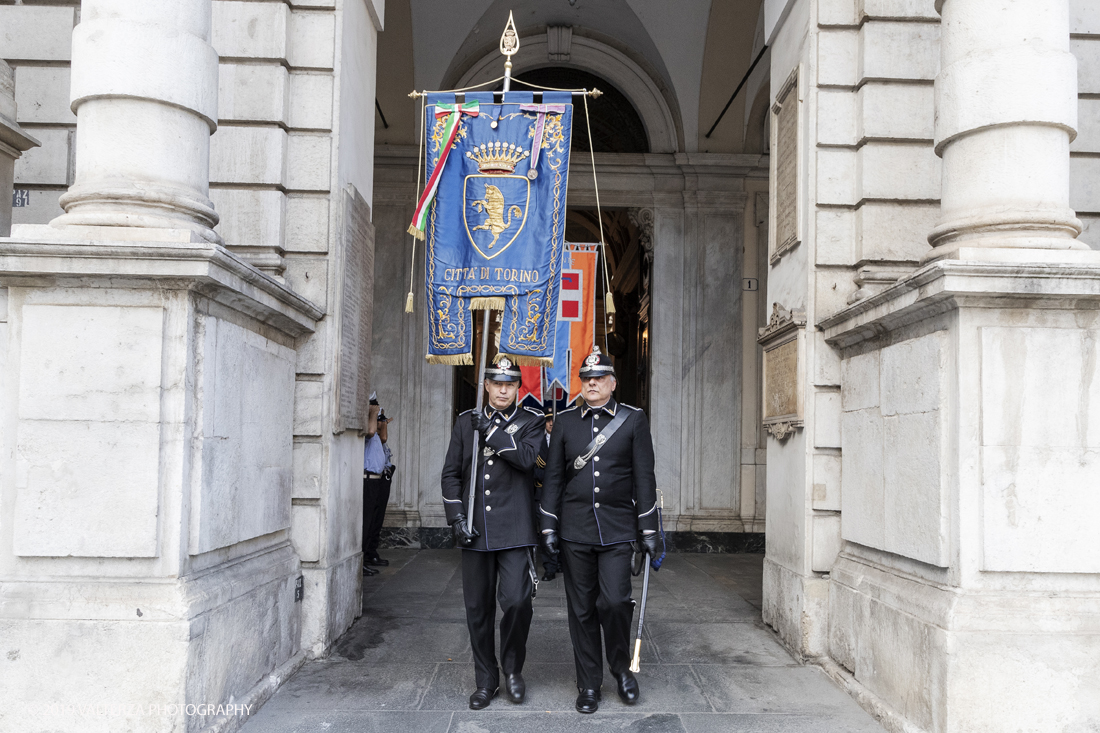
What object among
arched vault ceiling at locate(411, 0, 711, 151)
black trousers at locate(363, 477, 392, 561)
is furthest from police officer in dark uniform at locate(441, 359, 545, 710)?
arched vault ceiling at locate(411, 0, 711, 151)

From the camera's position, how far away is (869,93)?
6.48 m

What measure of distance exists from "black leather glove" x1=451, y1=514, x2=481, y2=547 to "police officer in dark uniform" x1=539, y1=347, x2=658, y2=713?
443 millimetres

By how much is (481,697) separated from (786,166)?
4997 millimetres

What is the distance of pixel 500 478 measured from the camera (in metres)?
5.37

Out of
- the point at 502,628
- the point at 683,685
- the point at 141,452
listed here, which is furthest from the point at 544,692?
the point at 141,452

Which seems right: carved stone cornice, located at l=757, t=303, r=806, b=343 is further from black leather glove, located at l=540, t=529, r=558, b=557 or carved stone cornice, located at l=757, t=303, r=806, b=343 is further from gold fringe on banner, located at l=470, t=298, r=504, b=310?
black leather glove, located at l=540, t=529, r=558, b=557

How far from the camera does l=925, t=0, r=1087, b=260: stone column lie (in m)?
4.77

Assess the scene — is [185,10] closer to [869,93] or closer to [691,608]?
[869,93]

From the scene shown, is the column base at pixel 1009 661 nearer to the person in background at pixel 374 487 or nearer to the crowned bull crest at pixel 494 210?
the crowned bull crest at pixel 494 210

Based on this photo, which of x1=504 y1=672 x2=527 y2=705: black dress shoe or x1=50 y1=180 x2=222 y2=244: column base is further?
x1=504 y1=672 x2=527 y2=705: black dress shoe

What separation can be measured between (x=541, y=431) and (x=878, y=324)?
2.20 metres

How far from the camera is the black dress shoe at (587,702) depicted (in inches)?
198

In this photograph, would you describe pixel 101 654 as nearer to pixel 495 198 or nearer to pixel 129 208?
pixel 129 208

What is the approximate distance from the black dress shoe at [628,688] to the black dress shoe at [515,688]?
23.3 inches
